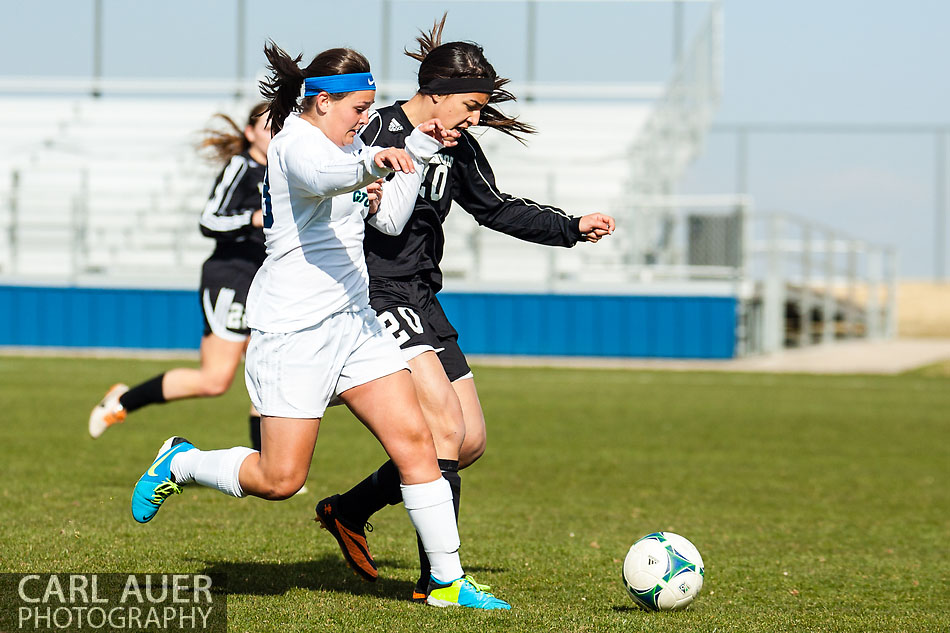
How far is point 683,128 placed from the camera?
26.2 metres

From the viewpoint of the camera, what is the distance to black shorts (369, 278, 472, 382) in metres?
4.65

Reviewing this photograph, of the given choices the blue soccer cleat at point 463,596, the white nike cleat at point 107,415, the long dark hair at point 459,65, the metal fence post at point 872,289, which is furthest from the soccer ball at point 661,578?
the metal fence post at point 872,289

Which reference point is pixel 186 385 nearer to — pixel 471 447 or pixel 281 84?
pixel 471 447

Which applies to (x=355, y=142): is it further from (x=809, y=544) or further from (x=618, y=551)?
(x=809, y=544)

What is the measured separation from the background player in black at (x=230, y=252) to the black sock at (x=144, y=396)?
18 cm

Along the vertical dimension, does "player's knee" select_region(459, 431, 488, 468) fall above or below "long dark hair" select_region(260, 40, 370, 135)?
below

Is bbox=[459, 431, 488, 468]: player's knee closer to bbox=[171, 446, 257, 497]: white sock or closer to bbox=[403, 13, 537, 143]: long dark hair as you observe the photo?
bbox=[171, 446, 257, 497]: white sock

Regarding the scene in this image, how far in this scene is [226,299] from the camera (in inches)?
287

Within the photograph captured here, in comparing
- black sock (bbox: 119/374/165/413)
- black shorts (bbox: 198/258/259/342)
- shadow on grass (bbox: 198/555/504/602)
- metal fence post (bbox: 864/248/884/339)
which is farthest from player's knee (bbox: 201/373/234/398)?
Result: metal fence post (bbox: 864/248/884/339)

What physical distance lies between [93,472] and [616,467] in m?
3.58

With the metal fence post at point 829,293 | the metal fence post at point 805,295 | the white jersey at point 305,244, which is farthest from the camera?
the metal fence post at point 829,293

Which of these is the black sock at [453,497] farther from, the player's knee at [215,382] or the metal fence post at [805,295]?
the metal fence post at [805,295]

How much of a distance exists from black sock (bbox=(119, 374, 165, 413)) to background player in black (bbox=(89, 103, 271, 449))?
0.59ft

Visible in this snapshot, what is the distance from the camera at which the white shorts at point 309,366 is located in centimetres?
415
